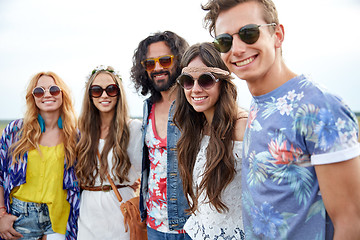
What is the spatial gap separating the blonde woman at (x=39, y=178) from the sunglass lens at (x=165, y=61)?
4.65ft

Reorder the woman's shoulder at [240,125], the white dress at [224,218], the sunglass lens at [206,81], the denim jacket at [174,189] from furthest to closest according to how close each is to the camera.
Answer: the denim jacket at [174,189] < the sunglass lens at [206,81] < the woman's shoulder at [240,125] < the white dress at [224,218]

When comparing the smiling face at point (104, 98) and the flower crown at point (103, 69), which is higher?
the flower crown at point (103, 69)

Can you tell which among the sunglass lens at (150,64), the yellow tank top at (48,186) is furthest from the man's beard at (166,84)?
the yellow tank top at (48,186)

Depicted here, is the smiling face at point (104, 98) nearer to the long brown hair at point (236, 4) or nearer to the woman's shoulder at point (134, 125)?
the woman's shoulder at point (134, 125)

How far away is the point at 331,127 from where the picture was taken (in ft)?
4.30

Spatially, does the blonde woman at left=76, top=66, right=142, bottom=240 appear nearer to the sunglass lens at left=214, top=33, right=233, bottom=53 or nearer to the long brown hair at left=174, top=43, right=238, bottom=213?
the long brown hair at left=174, top=43, right=238, bottom=213

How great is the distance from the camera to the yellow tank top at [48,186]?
3312mm

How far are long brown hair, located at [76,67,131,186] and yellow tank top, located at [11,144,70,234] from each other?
256mm

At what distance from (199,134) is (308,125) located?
1.30 metres

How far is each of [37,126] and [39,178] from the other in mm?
666

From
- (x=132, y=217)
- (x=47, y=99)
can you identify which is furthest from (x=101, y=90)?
(x=132, y=217)

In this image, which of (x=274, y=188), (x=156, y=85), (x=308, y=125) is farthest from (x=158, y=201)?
(x=308, y=125)

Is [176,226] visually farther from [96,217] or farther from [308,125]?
[308,125]

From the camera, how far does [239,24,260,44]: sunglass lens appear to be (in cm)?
160
